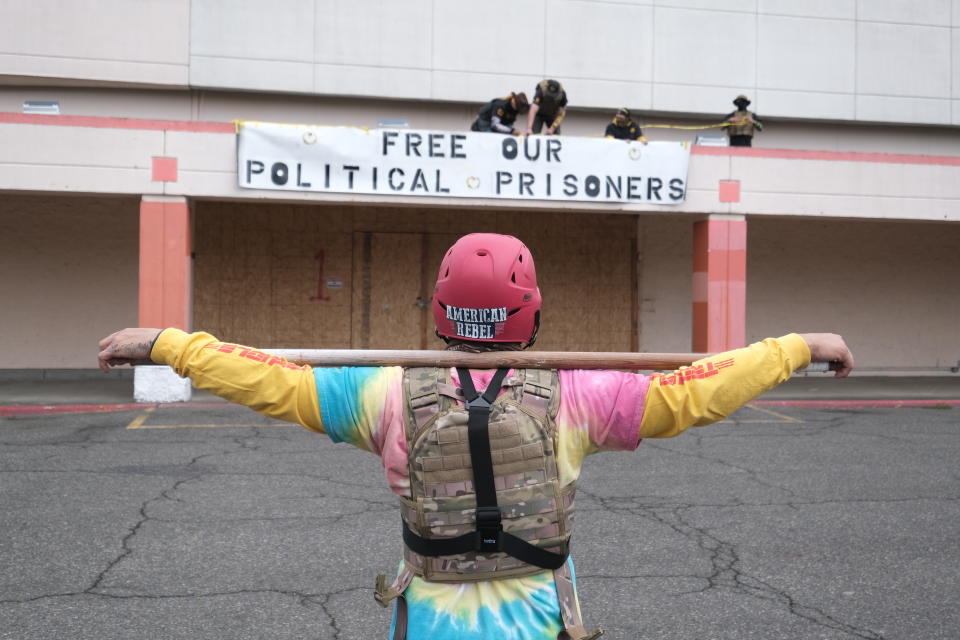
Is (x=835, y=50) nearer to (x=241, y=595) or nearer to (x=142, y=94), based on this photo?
(x=142, y=94)

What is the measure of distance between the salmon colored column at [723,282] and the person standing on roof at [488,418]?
1264 cm

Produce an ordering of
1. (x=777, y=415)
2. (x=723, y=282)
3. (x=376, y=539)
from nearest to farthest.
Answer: (x=376, y=539) < (x=777, y=415) < (x=723, y=282)

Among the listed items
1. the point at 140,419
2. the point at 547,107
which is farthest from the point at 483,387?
the point at 547,107

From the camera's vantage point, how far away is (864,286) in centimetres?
1877

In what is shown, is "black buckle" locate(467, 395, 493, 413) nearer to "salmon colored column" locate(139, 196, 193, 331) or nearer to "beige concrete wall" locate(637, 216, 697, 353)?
"salmon colored column" locate(139, 196, 193, 331)

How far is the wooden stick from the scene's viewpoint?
2.29 m

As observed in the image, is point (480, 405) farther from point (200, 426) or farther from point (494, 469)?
point (200, 426)

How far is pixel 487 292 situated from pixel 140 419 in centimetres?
1035

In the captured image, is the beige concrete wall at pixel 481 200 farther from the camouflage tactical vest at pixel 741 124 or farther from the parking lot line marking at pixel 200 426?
the parking lot line marking at pixel 200 426

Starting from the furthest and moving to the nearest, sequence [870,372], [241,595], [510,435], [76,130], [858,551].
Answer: [870,372], [76,130], [858,551], [241,595], [510,435]

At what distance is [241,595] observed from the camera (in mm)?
5012

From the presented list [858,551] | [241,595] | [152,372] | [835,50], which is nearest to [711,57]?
[835,50]

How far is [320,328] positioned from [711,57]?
8.79 metres

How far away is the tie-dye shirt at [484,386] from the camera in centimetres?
229
